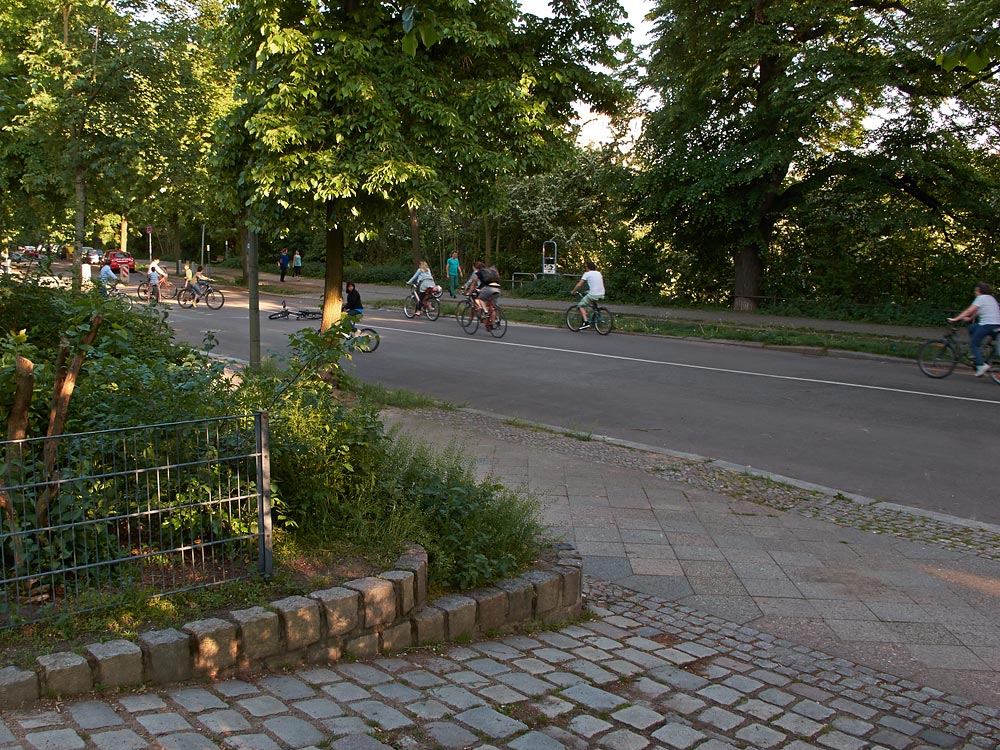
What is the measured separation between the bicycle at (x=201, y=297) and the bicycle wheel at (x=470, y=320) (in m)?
10.4

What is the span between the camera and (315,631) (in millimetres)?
3842

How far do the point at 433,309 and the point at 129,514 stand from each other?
833 inches

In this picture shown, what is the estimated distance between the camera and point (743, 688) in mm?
4117

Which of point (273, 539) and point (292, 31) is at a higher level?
point (292, 31)

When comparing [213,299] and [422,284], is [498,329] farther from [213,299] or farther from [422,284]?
[213,299]

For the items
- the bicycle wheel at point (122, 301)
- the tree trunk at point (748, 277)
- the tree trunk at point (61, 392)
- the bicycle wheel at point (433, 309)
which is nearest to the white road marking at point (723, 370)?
the bicycle wheel at point (433, 309)

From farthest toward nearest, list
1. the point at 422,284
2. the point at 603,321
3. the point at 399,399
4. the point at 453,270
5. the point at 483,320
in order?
the point at 453,270, the point at 422,284, the point at 603,321, the point at 483,320, the point at 399,399

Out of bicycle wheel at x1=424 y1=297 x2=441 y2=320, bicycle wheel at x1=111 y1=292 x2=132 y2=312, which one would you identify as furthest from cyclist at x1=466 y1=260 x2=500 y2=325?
bicycle wheel at x1=111 y1=292 x2=132 y2=312

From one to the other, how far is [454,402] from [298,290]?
2640cm

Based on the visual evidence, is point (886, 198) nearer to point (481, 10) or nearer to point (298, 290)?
point (481, 10)

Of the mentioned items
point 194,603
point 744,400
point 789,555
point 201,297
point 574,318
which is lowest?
point 789,555

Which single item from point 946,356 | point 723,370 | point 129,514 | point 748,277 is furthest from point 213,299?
point 129,514

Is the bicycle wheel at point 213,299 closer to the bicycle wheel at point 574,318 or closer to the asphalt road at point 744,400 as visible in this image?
the asphalt road at point 744,400

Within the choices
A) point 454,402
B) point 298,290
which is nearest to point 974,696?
point 454,402
